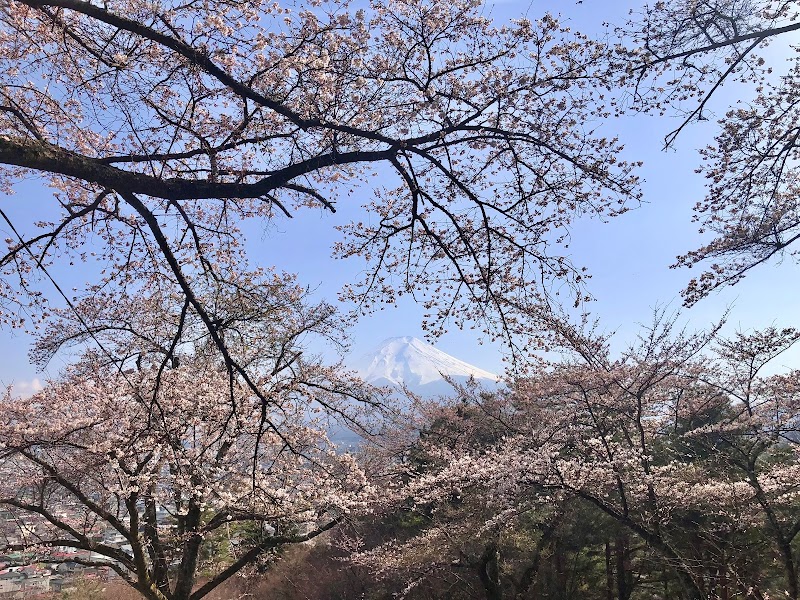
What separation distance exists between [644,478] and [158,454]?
6.58 meters

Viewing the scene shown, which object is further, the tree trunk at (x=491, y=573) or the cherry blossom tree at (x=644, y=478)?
the tree trunk at (x=491, y=573)

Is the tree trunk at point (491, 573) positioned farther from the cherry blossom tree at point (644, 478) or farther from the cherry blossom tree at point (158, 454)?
the cherry blossom tree at point (158, 454)

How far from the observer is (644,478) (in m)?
6.94

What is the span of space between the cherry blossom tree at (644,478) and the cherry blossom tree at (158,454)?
2.24m

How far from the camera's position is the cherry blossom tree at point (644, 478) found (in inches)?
282

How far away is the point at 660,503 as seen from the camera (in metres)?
7.34

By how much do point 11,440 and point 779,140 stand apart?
882 cm

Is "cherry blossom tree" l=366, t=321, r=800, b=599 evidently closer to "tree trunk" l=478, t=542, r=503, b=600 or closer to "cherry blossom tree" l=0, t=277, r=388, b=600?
"tree trunk" l=478, t=542, r=503, b=600

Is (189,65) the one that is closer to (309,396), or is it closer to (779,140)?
(779,140)

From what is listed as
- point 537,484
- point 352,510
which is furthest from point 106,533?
point 537,484

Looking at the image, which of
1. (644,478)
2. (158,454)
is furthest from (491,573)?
(158,454)

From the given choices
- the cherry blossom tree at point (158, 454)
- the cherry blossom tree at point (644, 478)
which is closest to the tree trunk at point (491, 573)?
the cherry blossom tree at point (644, 478)

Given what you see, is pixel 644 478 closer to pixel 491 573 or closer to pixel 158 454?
pixel 491 573

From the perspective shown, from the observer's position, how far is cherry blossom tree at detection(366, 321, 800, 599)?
23.5 ft
